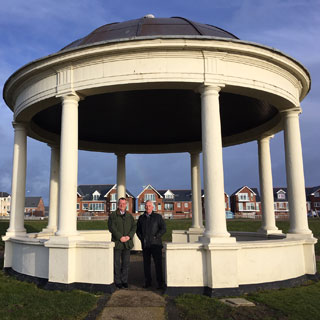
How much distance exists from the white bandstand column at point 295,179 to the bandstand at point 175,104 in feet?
0.11

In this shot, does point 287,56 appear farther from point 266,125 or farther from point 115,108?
point 115,108

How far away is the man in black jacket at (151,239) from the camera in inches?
368

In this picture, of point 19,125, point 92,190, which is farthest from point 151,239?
point 92,190

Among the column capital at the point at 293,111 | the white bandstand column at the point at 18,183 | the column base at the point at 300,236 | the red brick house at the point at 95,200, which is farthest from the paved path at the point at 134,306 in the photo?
the red brick house at the point at 95,200

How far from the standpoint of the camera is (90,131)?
1678 centimetres

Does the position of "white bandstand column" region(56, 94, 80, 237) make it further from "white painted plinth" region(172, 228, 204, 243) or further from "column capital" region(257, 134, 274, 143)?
"column capital" region(257, 134, 274, 143)

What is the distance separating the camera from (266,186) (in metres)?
14.9

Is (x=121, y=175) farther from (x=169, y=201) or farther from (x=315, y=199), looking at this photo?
(x=315, y=199)

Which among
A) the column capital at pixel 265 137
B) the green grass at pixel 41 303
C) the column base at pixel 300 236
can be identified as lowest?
the green grass at pixel 41 303

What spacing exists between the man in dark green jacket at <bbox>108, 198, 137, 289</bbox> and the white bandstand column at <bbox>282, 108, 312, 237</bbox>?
17.2 feet

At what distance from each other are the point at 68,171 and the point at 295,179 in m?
7.15

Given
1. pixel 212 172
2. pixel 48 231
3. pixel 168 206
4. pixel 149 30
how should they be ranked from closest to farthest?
pixel 212 172 → pixel 149 30 → pixel 48 231 → pixel 168 206

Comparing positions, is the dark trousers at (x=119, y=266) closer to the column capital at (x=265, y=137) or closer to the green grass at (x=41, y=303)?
the green grass at (x=41, y=303)

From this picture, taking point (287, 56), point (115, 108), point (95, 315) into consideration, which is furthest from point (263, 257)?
point (115, 108)
